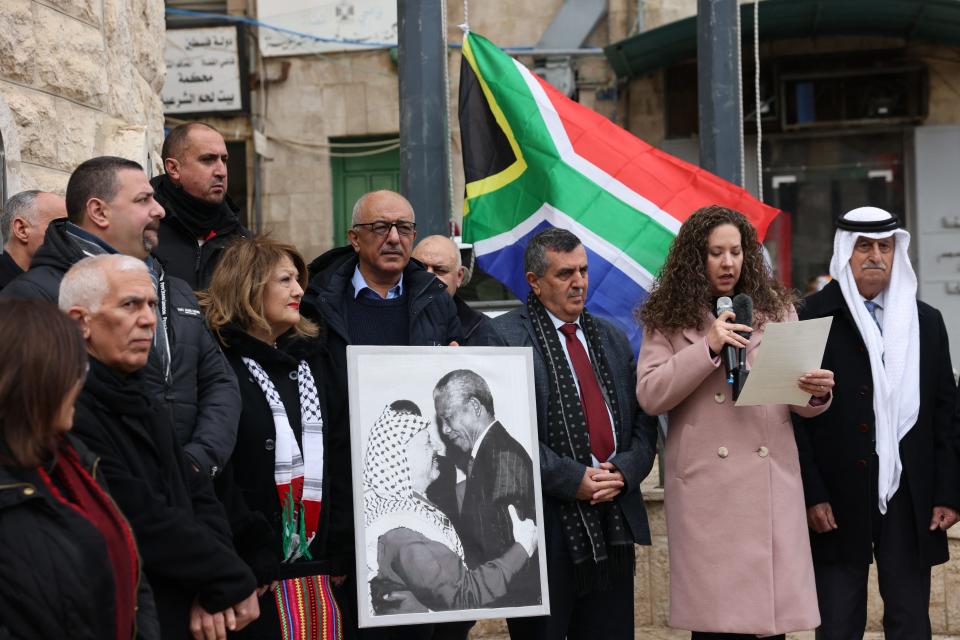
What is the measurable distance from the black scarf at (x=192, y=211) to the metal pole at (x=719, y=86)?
2938 millimetres

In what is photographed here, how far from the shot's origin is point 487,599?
14.7 feet

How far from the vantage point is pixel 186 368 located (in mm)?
4195

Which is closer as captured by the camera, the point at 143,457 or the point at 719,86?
the point at 143,457

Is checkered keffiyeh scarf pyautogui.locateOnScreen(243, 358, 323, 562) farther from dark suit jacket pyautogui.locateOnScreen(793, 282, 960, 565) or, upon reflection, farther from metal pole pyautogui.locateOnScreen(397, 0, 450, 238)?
metal pole pyautogui.locateOnScreen(397, 0, 450, 238)

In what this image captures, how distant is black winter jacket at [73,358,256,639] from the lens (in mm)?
3477

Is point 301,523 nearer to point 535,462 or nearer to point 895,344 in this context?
point 535,462

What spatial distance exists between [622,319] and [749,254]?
1.31m

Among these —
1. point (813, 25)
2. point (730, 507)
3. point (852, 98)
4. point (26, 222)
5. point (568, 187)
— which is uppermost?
point (813, 25)

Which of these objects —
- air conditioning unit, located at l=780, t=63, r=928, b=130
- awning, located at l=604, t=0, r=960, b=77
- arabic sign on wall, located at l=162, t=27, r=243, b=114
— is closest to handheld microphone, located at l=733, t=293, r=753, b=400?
awning, located at l=604, t=0, r=960, b=77

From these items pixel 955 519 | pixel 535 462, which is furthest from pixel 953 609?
pixel 535 462

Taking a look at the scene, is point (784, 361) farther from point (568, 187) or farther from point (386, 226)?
point (568, 187)

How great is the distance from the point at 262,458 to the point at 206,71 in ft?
44.5

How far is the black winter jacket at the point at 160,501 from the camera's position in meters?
3.48

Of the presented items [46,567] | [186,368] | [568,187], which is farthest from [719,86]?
[46,567]
